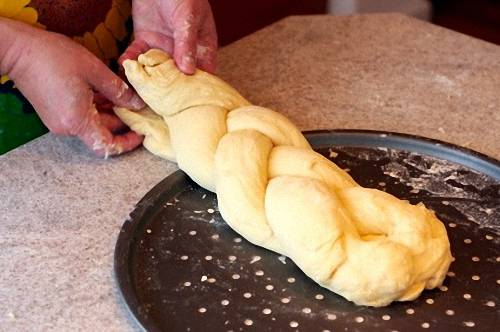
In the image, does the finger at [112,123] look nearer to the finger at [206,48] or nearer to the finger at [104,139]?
the finger at [104,139]

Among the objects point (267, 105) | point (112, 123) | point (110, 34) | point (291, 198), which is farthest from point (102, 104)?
point (291, 198)

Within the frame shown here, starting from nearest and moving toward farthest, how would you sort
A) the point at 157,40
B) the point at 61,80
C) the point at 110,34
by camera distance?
1. the point at 61,80
2. the point at 157,40
3. the point at 110,34

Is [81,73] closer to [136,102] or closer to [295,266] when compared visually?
[136,102]

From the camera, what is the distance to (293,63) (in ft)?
4.33

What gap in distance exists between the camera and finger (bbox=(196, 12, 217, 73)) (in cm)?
112

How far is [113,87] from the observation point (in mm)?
1028

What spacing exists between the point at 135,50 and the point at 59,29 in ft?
0.47

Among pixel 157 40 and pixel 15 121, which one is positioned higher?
pixel 157 40

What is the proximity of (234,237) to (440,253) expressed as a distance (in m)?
0.24

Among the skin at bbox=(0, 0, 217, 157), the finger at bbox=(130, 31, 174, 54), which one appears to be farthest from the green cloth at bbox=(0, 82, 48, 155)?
the finger at bbox=(130, 31, 174, 54)

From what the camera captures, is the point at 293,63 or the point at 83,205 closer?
the point at 83,205

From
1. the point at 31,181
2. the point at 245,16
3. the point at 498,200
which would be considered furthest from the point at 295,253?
the point at 245,16

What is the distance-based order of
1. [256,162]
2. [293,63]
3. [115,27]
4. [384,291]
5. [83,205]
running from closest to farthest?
1. [384,291]
2. [256,162]
3. [83,205]
4. [115,27]
5. [293,63]

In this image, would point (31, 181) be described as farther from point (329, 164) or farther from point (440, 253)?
point (440, 253)
